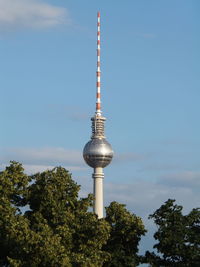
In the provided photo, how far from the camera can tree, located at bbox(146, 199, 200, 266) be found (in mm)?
64438

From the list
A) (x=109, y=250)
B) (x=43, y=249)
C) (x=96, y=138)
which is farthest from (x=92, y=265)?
(x=96, y=138)

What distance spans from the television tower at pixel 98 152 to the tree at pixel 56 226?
216 ft

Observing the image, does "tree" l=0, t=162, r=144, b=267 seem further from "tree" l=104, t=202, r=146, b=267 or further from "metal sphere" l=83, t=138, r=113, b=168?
"metal sphere" l=83, t=138, r=113, b=168

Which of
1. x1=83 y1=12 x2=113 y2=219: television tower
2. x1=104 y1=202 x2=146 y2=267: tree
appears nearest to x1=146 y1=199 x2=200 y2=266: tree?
x1=104 y1=202 x2=146 y2=267: tree

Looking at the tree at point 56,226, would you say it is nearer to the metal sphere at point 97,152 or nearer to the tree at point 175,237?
the tree at point 175,237

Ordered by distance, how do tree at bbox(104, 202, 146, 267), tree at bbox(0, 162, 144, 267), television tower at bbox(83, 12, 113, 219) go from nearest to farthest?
tree at bbox(0, 162, 144, 267) → tree at bbox(104, 202, 146, 267) → television tower at bbox(83, 12, 113, 219)

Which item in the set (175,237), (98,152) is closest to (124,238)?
(175,237)

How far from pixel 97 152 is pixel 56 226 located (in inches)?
2790

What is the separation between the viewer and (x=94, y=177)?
5428 inches

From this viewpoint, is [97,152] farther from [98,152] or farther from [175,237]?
[175,237]

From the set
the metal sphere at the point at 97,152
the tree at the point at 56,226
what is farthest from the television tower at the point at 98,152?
the tree at the point at 56,226

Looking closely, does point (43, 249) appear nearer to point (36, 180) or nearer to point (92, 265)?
point (92, 265)

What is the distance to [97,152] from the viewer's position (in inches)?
5300

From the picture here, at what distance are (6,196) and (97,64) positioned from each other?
71.6 m
